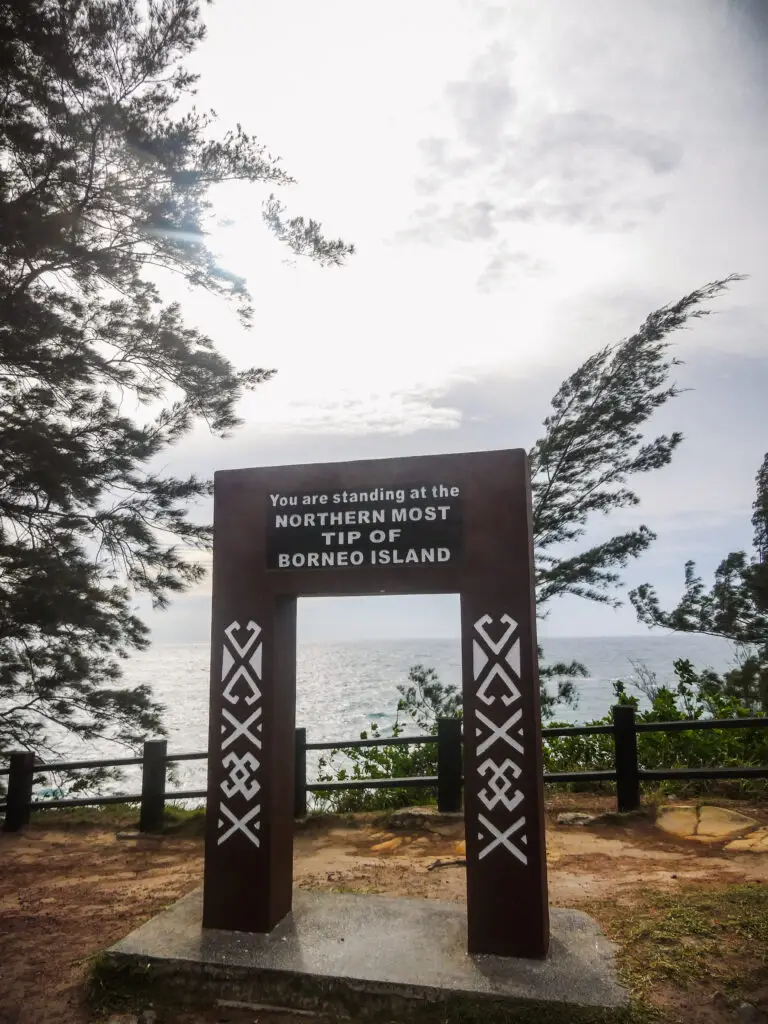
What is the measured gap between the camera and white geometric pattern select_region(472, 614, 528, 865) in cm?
447

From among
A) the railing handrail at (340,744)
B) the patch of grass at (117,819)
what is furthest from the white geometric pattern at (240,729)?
the patch of grass at (117,819)

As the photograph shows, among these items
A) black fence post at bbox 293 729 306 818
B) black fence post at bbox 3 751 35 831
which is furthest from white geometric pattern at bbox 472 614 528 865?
black fence post at bbox 3 751 35 831

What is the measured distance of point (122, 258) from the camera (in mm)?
8445

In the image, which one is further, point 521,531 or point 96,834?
point 96,834

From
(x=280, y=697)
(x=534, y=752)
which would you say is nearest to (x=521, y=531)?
(x=534, y=752)

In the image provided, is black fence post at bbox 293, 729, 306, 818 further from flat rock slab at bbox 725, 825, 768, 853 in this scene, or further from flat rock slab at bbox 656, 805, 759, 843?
flat rock slab at bbox 725, 825, 768, 853

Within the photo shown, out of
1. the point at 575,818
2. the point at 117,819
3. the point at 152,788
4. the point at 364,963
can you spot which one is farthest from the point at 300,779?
the point at 364,963

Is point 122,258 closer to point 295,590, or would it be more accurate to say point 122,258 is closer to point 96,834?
point 295,590

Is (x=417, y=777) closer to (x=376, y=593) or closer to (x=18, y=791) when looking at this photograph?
(x=376, y=593)

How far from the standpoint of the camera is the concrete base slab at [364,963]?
4.00 metres

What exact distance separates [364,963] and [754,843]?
174 inches

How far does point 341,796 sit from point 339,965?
5.33 metres

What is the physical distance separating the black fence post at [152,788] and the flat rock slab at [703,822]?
5.57 m

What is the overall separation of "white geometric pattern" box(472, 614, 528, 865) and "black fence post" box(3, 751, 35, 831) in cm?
632
